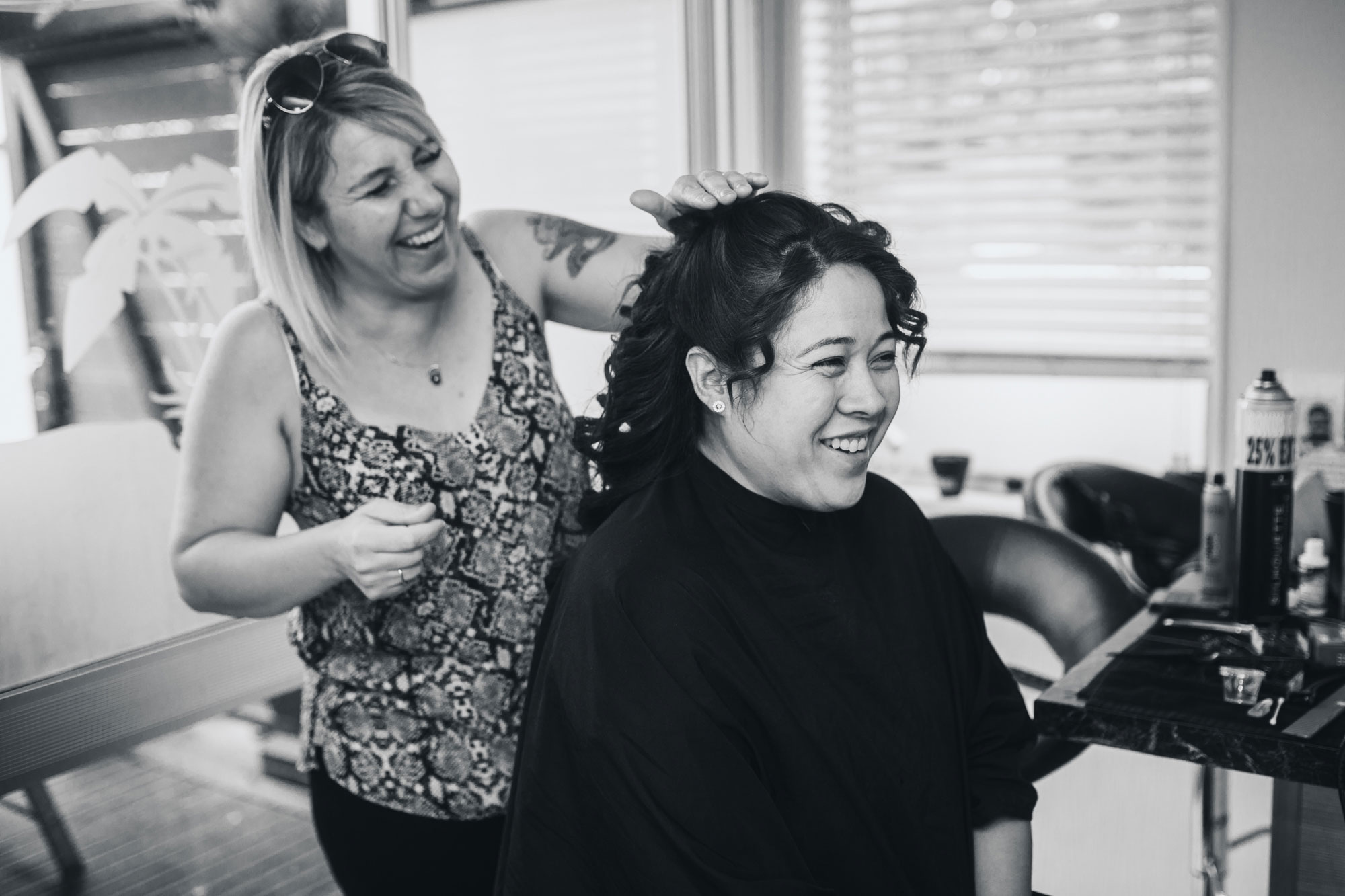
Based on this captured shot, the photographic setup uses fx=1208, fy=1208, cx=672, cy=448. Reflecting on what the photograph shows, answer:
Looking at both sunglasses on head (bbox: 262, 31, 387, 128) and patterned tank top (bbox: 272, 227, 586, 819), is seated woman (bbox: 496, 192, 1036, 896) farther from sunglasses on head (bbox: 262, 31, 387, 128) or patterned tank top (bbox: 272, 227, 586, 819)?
sunglasses on head (bbox: 262, 31, 387, 128)

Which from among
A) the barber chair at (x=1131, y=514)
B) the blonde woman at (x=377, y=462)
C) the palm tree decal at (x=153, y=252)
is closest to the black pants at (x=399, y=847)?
the blonde woman at (x=377, y=462)

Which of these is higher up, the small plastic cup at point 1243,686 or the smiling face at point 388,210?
the smiling face at point 388,210

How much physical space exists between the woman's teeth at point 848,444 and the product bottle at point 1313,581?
2.76 ft

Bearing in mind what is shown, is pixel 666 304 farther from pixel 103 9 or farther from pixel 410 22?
pixel 410 22

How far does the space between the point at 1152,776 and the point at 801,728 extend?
68.8 inches

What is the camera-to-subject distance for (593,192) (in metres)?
2.93

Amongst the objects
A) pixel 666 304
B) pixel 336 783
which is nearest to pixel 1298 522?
pixel 666 304

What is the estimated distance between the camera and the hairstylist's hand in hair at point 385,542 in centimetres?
134

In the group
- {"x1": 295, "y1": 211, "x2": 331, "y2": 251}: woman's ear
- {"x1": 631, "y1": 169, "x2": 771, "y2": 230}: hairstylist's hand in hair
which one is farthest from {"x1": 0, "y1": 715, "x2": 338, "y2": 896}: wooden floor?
{"x1": 631, "y1": 169, "x2": 771, "y2": 230}: hairstylist's hand in hair

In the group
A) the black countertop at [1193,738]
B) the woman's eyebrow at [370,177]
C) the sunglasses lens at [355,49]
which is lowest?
the black countertop at [1193,738]

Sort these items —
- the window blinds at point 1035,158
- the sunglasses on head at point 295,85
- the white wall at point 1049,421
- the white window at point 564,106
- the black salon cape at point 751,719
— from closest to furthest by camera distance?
the black salon cape at point 751,719, the sunglasses on head at point 295,85, the white window at point 564,106, the window blinds at point 1035,158, the white wall at point 1049,421

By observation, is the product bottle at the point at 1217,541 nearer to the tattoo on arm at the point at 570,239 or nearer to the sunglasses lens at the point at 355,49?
the tattoo on arm at the point at 570,239

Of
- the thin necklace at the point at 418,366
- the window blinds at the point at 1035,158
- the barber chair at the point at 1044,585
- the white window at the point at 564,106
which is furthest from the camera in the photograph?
the window blinds at the point at 1035,158

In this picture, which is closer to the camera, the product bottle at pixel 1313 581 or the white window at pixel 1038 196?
the product bottle at pixel 1313 581
